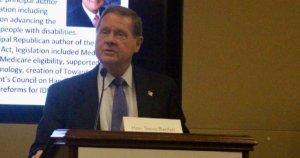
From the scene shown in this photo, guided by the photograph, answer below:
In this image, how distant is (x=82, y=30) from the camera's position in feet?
11.4

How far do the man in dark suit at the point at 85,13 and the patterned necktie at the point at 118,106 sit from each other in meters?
0.90

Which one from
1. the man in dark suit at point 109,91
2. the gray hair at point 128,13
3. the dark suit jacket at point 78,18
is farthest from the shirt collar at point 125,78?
the dark suit jacket at point 78,18

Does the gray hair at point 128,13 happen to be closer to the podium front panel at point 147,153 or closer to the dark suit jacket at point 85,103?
the dark suit jacket at point 85,103

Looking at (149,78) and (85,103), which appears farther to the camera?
(149,78)

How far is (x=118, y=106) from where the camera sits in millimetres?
2592

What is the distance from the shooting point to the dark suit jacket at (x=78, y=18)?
11.4 ft

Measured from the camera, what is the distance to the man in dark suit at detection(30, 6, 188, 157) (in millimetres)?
2592

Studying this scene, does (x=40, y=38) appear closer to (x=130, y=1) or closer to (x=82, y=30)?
(x=82, y=30)

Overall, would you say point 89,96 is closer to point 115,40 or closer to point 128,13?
point 115,40

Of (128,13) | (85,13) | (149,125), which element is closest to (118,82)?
(128,13)

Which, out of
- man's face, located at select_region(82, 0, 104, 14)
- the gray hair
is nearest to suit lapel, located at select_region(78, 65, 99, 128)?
the gray hair

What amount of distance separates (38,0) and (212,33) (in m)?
1.21

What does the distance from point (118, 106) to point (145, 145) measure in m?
0.96

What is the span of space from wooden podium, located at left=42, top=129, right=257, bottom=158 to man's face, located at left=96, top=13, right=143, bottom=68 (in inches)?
37.3
